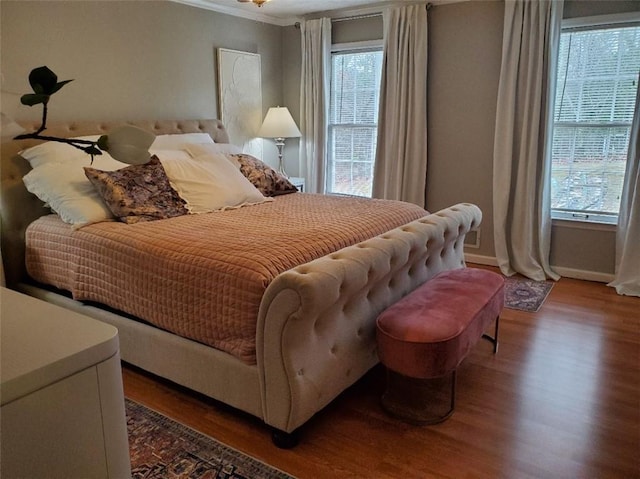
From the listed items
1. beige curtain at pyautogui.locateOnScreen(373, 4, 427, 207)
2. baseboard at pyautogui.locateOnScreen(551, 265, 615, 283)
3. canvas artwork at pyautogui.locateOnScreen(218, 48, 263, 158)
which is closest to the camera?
baseboard at pyautogui.locateOnScreen(551, 265, 615, 283)

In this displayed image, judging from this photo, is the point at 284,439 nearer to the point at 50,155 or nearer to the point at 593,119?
the point at 50,155

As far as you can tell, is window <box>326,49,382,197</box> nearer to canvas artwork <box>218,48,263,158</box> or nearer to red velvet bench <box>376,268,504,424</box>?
canvas artwork <box>218,48,263,158</box>

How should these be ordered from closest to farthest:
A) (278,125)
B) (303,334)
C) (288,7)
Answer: (303,334) < (288,7) < (278,125)

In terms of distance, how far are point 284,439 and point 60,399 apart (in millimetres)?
1416

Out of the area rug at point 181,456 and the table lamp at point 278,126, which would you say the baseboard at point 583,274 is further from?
the area rug at point 181,456

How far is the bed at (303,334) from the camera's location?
1.81m

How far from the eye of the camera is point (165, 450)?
1954mm

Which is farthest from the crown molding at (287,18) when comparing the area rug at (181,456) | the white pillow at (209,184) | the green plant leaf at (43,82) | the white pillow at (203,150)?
the green plant leaf at (43,82)

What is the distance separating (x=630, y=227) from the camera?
3.65m

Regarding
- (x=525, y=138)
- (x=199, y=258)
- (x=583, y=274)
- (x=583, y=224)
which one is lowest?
(x=583, y=274)

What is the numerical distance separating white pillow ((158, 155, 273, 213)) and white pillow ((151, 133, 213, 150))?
331 millimetres

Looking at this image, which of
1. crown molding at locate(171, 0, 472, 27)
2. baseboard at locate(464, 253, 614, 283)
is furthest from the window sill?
crown molding at locate(171, 0, 472, 27)

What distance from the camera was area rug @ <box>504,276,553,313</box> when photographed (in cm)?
349

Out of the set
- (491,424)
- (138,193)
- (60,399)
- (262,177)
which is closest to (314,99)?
(262,177)
